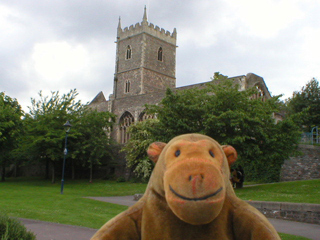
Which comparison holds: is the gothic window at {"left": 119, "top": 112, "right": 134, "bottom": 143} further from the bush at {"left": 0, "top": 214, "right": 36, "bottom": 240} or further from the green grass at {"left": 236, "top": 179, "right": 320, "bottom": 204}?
the bush at {"left": 0, "top": 214, "right": 36, "bottom": 240}

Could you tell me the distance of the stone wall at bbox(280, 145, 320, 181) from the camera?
2427 centimetres

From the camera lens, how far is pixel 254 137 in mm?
17828

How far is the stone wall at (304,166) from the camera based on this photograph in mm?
24266

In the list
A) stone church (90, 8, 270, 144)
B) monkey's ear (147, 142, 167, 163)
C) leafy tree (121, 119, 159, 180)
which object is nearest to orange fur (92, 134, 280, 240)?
monkey's ear (147, 142, 167, 163)

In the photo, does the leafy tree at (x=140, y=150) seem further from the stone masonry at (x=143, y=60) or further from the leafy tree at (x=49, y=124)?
the stone masonry at (x=143, y=60)

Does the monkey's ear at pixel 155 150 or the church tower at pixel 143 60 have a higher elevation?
the church tower at pixel 143 60

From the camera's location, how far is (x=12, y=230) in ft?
15.9

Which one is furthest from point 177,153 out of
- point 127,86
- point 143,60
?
point 127,86

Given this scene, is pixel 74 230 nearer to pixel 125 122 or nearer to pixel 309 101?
pixel 309 101

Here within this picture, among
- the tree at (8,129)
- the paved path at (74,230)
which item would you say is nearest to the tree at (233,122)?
the paved path at (74,230)

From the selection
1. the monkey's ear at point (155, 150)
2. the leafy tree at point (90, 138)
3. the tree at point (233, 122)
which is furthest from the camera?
the leafy tree at point (90, 138)

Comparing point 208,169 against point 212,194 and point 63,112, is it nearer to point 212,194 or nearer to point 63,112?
point 212,194

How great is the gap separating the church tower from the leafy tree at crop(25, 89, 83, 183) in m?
22.6

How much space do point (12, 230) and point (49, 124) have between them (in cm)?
2383
